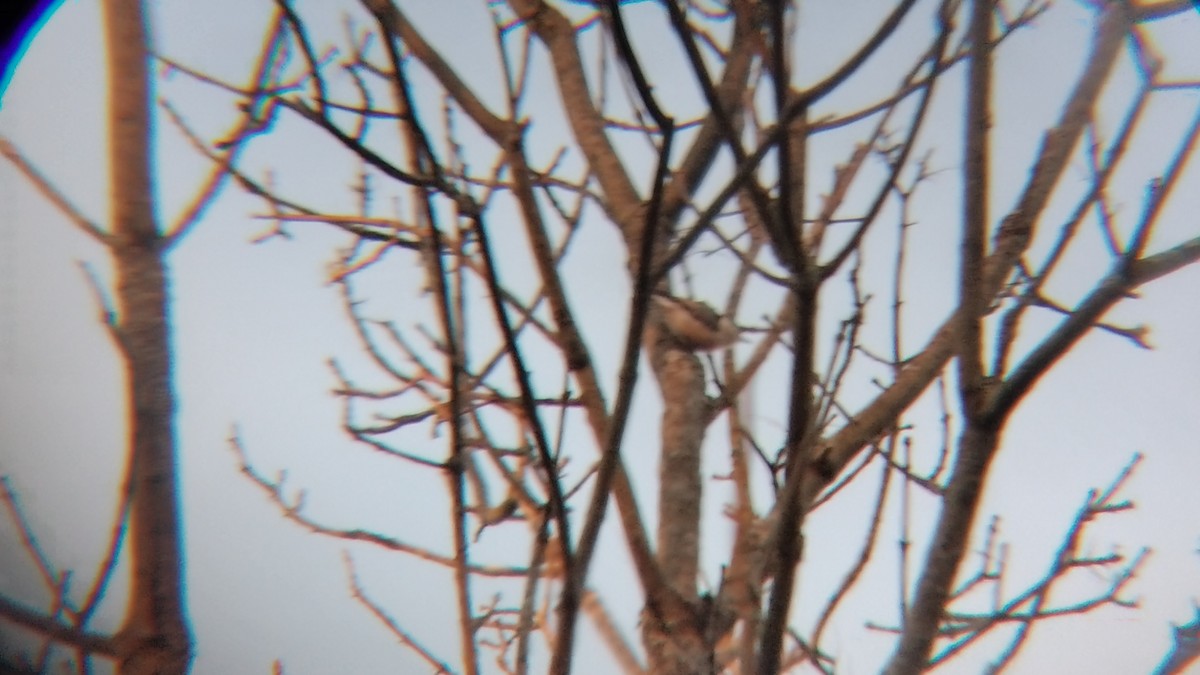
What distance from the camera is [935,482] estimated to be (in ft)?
2.45

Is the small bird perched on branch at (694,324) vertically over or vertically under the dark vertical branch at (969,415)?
over

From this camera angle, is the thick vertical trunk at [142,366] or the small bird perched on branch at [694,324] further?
the small bird perched on branch at [694,324]

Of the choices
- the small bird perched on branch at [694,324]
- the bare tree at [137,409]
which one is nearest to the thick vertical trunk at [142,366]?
the bare tree at [137,409]

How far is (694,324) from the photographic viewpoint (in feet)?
2.86

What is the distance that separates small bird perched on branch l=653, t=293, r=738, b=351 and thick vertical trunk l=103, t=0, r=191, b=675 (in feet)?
1.36

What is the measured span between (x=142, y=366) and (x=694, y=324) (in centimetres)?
49

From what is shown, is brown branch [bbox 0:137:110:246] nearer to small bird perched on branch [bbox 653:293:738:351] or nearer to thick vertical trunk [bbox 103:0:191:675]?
thick vertical trunk [bbox 103:0:191:675]

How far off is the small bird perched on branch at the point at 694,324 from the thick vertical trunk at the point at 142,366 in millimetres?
413

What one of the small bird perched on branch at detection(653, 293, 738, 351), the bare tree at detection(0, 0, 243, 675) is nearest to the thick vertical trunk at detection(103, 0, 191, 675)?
the bare tree at detection(0, 0, 243, 675)

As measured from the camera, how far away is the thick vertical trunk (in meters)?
0.56

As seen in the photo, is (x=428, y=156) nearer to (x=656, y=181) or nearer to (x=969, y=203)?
(x=656, y=181)

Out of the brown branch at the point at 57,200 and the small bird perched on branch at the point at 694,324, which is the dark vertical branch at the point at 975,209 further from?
the brown branch at the point at 57,200

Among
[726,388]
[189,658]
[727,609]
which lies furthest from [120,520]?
[726,388]

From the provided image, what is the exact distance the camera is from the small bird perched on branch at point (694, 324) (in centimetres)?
82
